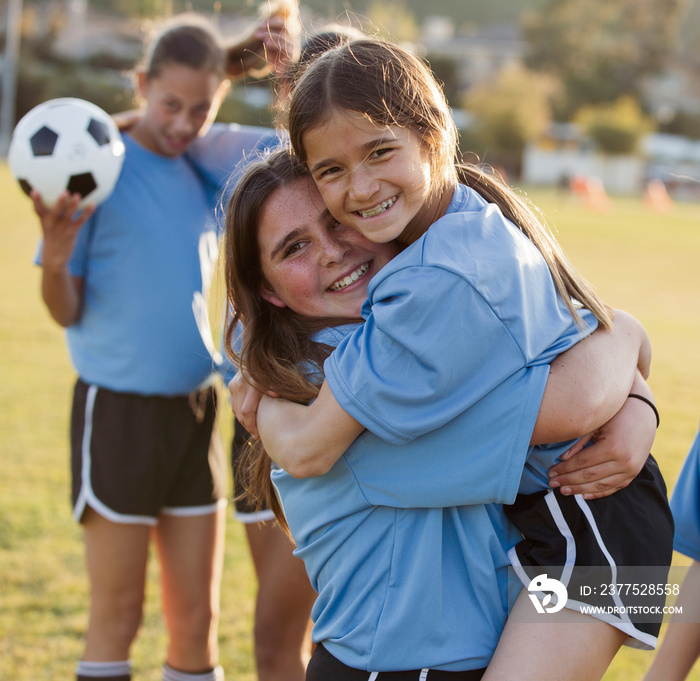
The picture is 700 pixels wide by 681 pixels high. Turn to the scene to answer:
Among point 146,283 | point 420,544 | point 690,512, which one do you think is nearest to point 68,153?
point 146,283

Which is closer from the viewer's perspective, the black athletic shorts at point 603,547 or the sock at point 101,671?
the black athletic shorts at point 603,547

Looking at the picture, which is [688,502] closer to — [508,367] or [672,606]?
[672,606]

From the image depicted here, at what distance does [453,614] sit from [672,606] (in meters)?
0.90

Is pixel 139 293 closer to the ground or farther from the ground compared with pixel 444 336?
closer to the ground

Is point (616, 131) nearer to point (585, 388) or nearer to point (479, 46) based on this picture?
point (479, 46)

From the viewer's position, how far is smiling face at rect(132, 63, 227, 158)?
9.29ft

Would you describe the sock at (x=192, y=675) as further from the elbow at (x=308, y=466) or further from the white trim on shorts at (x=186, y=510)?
the elbow at (x=308, y=466)

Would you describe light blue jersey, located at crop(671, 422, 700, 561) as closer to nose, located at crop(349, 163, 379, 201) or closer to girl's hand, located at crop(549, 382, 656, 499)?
girl's hand, located at crop(549, 382, 656, 499)

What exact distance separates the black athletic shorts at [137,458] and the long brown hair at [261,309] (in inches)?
39.1

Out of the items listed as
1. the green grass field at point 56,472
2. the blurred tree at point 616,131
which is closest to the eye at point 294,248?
the green grass field at point 56,472

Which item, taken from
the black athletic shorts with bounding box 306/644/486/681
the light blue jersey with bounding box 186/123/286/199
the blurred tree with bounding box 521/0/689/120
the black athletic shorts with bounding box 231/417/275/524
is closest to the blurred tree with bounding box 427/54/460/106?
the blurred tree with bounding box 521/0/689/120

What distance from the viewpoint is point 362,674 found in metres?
1.54

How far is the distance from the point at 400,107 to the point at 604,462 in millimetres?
808

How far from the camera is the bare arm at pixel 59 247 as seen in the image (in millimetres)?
2631
